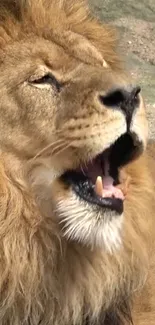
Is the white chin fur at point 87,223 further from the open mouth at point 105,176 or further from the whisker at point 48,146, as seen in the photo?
the whisker at point 48,146

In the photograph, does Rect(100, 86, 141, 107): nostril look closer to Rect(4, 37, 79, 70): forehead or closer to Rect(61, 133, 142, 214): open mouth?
Rect(61, 133, 142, 214): open mouth

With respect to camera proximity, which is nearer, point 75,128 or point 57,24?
point 75,128

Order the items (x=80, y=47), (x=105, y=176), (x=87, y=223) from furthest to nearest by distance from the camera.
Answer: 1. (x=80, y=47)
2. (x=105, y=176)
3. (x=87, y=223)

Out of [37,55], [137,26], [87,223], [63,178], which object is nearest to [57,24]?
[37,55]

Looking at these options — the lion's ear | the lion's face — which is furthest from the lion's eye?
the lion's ear

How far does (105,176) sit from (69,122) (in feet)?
0.88

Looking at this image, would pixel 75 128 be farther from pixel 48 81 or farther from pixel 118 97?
pixel 48 81

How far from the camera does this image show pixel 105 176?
3305mm

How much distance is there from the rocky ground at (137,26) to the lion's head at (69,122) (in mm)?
3864

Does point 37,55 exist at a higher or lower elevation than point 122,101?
higher

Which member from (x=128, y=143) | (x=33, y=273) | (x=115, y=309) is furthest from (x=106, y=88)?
(x=115, y=309)

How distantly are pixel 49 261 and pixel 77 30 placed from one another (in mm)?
1020

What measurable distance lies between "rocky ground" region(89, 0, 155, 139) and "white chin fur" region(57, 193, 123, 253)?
4.06 metres

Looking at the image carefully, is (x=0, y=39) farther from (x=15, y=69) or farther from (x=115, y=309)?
(x=115, y=309)
